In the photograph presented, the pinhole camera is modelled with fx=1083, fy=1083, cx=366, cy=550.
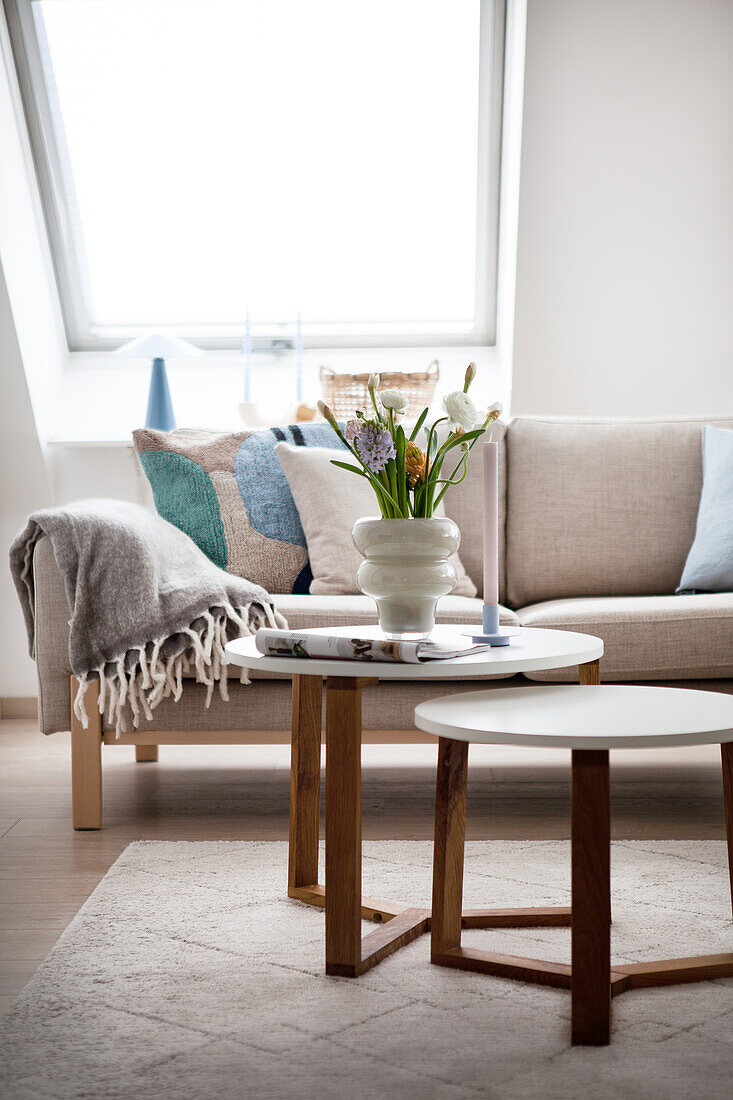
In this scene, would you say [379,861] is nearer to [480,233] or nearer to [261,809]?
[261,809]

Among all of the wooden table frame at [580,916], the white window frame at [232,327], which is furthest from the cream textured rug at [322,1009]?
the white window frame at [232,327]

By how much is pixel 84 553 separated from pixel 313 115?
2169 mm

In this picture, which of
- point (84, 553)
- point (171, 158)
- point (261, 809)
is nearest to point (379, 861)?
point (261, 809)

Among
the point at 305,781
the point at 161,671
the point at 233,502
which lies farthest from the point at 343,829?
the point at 233,502

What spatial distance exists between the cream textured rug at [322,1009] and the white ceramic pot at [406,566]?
48 centimetres

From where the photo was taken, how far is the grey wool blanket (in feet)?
6.96

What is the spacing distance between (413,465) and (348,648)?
31cm

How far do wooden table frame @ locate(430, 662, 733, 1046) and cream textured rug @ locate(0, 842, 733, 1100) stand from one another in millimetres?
22

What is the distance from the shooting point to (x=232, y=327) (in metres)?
3.93

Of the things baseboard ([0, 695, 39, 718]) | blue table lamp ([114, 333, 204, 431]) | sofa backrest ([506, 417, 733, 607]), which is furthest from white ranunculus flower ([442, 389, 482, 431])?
baseboard ([0, 695, 39, 718])

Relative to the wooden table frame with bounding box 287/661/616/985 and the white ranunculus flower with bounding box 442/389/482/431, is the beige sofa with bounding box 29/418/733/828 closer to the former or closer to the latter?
the wooden table frame with bounding box 287/661/616/985

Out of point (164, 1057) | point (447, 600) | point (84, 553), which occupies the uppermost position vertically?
point (84, 553)

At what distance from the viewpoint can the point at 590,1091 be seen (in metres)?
1.14

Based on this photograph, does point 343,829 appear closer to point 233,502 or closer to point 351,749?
point 351,749
